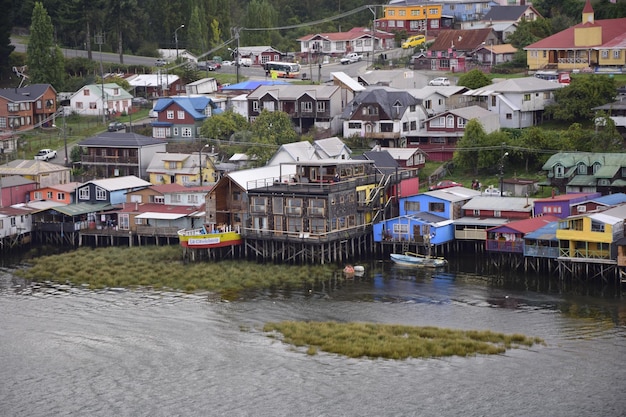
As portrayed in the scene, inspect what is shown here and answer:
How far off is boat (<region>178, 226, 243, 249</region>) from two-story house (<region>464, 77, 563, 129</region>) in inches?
988

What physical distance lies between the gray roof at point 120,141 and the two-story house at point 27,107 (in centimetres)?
1040

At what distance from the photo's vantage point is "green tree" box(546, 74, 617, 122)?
3031 inches

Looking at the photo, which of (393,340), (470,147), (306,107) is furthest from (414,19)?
(393,340)

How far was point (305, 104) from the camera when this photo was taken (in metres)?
85.4

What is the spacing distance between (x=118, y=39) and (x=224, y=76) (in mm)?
14539

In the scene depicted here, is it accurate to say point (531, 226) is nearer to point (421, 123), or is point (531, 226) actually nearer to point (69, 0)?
point (421, 123)

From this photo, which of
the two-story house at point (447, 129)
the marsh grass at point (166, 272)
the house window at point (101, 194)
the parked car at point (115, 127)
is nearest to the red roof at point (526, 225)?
the marsh grass at point (166, 272)

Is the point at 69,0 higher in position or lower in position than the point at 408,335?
higher

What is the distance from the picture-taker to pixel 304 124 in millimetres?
86438

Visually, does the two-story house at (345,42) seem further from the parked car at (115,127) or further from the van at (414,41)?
the parked car at (115,127)

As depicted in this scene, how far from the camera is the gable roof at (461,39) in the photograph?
98.5 meters

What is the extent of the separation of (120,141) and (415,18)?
136 ft

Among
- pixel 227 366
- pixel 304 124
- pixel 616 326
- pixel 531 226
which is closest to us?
pixel 227 366

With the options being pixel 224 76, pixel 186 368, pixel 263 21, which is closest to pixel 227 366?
pixel 186 368
